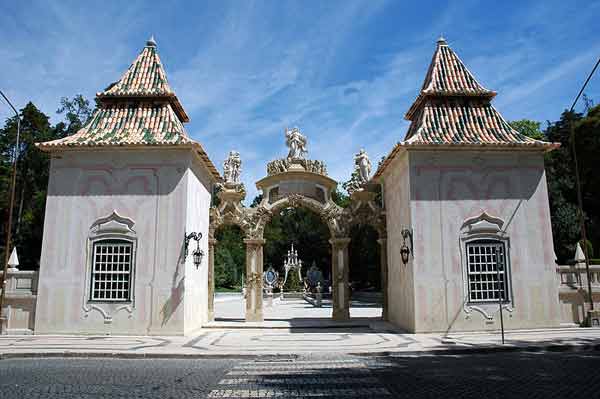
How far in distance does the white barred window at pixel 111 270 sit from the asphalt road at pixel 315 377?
13.7 feet

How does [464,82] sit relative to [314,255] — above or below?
above

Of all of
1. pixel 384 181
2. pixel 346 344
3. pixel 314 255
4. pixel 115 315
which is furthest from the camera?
pixel 314 255

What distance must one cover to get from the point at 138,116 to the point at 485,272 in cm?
1268

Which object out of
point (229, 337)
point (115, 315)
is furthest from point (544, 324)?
point (115, 315)

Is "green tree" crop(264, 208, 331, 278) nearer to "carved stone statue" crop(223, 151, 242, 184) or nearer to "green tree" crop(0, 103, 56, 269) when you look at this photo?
"green tree" crop(0, 103, 56, 269)

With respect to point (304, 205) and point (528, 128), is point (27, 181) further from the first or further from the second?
point (528, 128)

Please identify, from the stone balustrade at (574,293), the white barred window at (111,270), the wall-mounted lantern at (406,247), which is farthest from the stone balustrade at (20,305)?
the stone balustrade at (574,293)

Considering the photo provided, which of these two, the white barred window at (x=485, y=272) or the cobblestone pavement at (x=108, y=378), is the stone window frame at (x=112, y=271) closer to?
the cobblestone pavement at (x=108, y=378)

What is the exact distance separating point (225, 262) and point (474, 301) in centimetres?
4359

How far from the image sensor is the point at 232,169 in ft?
66.3

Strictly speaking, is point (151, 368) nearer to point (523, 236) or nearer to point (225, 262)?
point (523, 236)

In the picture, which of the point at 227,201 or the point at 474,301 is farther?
the point at 227,201

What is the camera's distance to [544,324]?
14.6 meters

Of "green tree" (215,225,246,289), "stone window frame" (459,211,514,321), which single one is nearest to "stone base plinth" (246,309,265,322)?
"stone window frame" (459,211,514,321)
